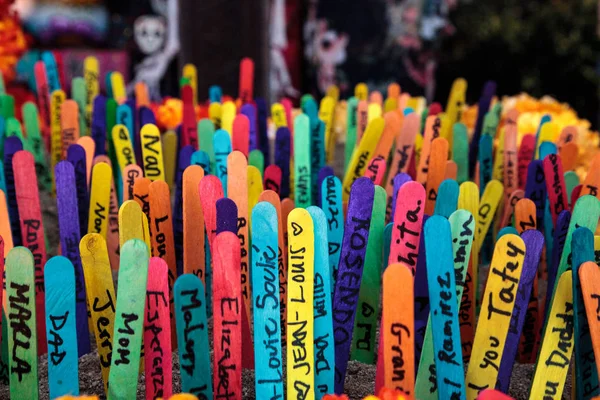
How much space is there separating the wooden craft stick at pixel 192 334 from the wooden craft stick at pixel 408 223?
0.90 feet

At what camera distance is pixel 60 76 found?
7.63 feet

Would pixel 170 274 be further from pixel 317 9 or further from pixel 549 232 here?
pixel 317 9

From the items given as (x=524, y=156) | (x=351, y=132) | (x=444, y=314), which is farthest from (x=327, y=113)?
(x=444, y=314)

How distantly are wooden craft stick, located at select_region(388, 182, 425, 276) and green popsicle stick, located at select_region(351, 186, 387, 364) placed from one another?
13 centimetres

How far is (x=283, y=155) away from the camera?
164 cm

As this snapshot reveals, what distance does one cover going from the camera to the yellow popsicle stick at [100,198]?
1.31 metres

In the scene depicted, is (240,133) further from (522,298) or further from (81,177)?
(522,298)

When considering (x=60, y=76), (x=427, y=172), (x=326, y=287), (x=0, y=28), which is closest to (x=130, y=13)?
(x=0, y=28)

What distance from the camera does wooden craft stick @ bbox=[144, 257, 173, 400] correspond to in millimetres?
987

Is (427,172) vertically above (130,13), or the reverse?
(130,13)

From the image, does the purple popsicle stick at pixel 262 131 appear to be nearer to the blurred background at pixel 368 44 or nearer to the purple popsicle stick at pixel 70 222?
the purple popsicle stick at pixel 70 222

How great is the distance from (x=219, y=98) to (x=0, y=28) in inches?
40.6

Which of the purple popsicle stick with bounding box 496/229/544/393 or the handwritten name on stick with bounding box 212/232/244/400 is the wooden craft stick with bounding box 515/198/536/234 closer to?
the purple popsicle stick with bounding box 496/229/544/393

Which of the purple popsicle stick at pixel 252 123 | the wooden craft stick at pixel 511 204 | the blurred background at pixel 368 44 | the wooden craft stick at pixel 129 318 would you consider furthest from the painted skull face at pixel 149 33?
the wooden craft stick at pixel 129 318
